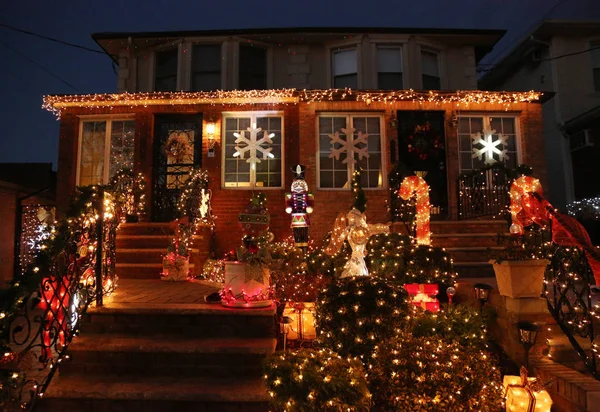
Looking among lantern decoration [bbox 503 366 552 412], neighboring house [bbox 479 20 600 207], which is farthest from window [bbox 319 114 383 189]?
neighboring house [bbox 479 20 600 207]

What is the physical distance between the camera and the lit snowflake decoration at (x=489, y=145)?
1155 centimetres

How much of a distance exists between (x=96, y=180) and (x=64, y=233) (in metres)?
8.14

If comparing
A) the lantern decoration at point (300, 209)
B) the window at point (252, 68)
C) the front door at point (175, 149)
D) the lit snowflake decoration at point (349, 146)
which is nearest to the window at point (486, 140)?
the lit snowflake decoration at point (349, 146)

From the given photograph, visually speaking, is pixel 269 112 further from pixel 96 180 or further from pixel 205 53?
pixel 96 180

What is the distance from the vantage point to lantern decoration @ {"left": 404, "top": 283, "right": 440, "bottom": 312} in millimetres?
5641

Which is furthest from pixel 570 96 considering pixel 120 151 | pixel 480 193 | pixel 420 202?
pixel 120 151

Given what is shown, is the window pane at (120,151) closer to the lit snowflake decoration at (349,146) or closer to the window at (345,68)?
the lit snowflake decoration at (349,146)

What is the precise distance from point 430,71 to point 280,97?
5.99 m

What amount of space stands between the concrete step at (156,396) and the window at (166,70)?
11504 mm

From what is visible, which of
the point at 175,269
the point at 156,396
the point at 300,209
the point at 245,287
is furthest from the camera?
the point at 175,269

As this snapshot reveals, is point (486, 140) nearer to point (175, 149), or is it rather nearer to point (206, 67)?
point (175, 149)

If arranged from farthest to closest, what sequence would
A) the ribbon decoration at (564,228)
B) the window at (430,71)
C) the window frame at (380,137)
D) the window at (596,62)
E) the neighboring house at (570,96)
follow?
the window at (596,62), the neighboring house at (570,96), the window at (430,71), the window frame at (380,137), the ribbon decoration at (564,228)

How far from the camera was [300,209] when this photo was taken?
25.4 ft

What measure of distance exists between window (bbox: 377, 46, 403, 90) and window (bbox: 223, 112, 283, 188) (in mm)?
4227
